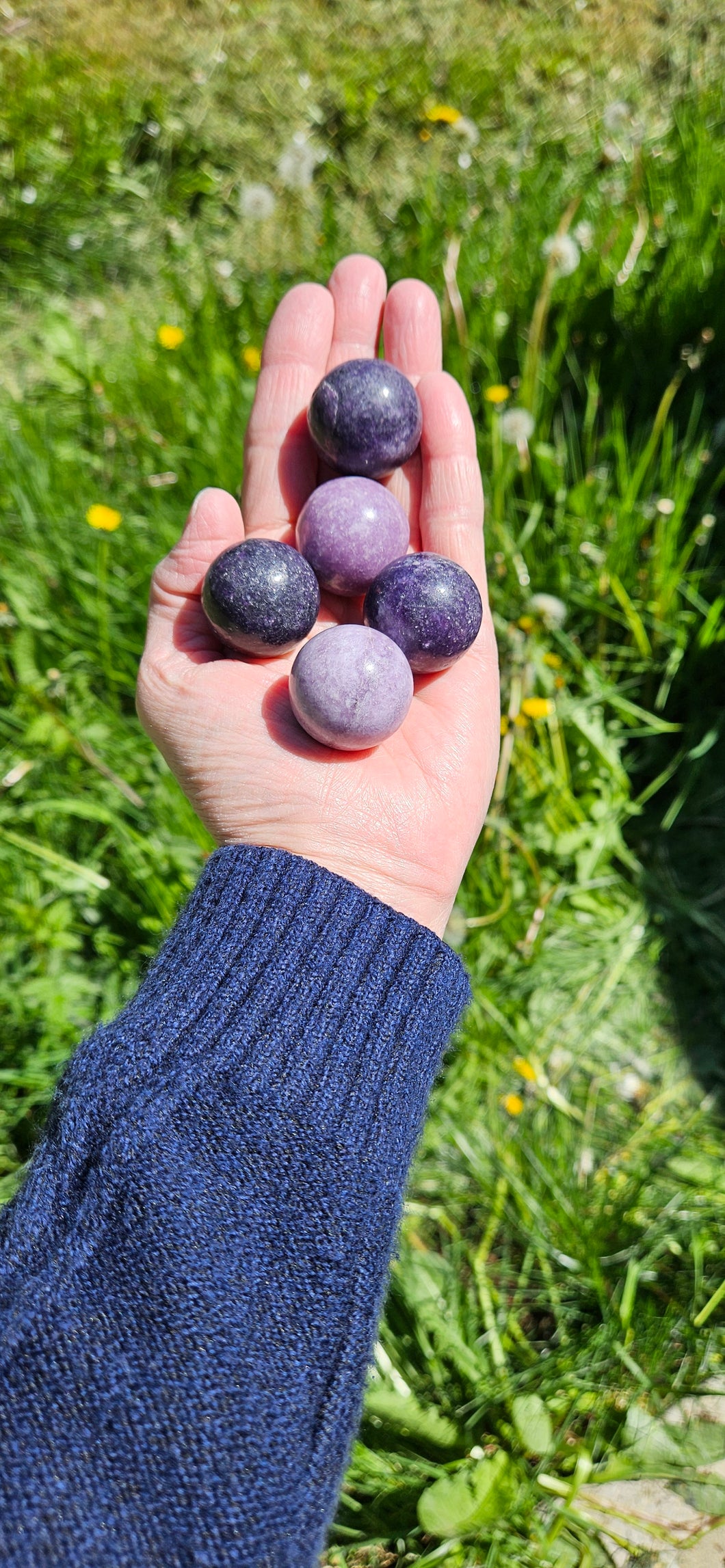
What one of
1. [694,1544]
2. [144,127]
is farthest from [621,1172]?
[144,127]

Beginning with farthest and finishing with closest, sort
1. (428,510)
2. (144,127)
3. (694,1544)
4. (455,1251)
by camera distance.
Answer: (144,127) < (428,510) < (455,1251) < (694,1544)

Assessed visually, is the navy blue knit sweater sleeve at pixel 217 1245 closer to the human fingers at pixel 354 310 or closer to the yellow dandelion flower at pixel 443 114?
the human fingers at pixel 354 310

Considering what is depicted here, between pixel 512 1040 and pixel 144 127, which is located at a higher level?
pixel 144 127

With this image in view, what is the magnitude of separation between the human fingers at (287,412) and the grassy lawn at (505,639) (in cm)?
34

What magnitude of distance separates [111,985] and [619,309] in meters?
2.04

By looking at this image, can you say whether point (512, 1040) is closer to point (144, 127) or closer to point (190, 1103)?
point (190, 1103)

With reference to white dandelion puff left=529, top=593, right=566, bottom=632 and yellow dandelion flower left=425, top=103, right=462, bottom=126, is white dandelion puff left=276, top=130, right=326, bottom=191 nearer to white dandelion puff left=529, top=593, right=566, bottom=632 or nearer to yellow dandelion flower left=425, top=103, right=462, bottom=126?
yellow dandelion flower left=425, top=103, right=462, bottom=126

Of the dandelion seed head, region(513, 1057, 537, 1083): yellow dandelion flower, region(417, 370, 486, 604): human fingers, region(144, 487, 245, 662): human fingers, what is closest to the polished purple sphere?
region(417, 370, 486, 604): human fingers

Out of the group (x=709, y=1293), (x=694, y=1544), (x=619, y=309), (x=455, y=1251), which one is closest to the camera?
(x=694, y=1544)

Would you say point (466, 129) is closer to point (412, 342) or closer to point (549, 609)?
point (412, 342)

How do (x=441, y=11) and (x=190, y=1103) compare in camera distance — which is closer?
(x=190, y=1103)

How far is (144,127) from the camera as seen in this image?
3.30 metres

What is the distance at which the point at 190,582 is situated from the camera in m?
1.81

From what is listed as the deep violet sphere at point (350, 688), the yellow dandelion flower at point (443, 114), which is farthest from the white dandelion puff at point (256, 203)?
the deep violet sphere at point (350, 688)
